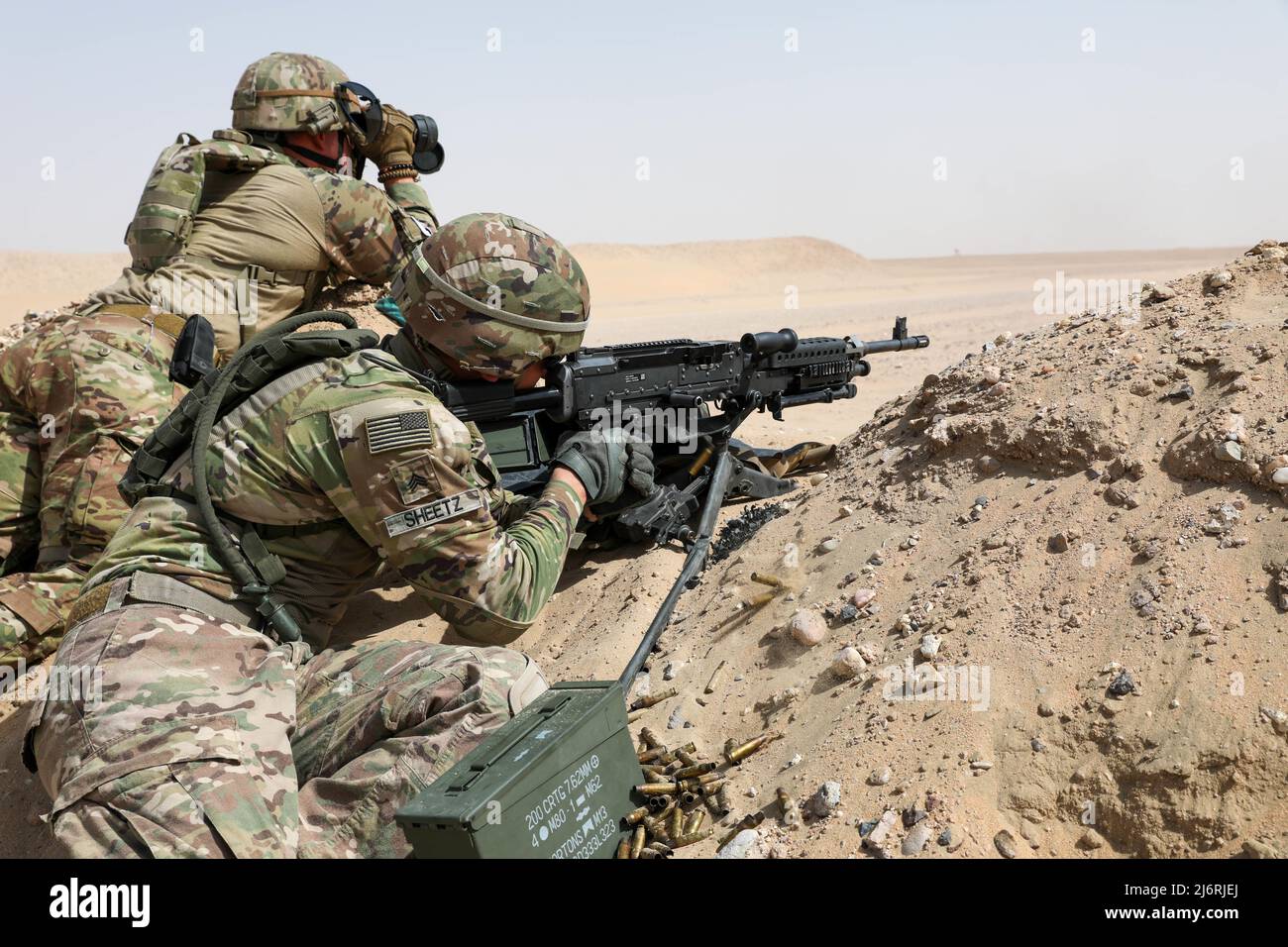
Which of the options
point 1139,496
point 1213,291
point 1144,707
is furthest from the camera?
point 1213,291

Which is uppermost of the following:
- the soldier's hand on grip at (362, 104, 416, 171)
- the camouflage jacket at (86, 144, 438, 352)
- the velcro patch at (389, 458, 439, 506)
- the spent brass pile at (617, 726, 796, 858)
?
the soldier's hand on grip at (362, 104, 416, 171)

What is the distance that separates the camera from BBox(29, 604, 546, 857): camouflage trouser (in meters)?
2.75

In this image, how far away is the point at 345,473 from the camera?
326cm

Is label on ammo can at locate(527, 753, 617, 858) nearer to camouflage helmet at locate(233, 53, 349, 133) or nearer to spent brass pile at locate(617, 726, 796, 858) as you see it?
spent brass pile at locate(617, 726, 796, 858)

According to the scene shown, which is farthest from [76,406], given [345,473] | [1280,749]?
[1280,749]

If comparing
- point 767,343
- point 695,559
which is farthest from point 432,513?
point 767,343

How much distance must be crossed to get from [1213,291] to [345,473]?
3.66 meters

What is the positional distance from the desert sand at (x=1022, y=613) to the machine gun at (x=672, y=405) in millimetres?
272

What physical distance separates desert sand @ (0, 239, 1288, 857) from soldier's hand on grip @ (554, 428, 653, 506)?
0.49 m

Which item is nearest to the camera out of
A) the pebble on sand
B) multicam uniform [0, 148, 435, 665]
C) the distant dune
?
the pebble on sand

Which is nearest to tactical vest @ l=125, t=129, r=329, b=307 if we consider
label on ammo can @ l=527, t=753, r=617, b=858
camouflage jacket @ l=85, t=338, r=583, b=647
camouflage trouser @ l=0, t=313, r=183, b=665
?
camouflage trouser @ l=0, t=313, r=183, b=665

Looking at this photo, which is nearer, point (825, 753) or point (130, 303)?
point (825, 753)

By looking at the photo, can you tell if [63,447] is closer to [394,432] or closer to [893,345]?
[394,432]

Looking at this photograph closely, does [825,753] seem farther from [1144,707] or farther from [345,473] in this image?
[345,473]
